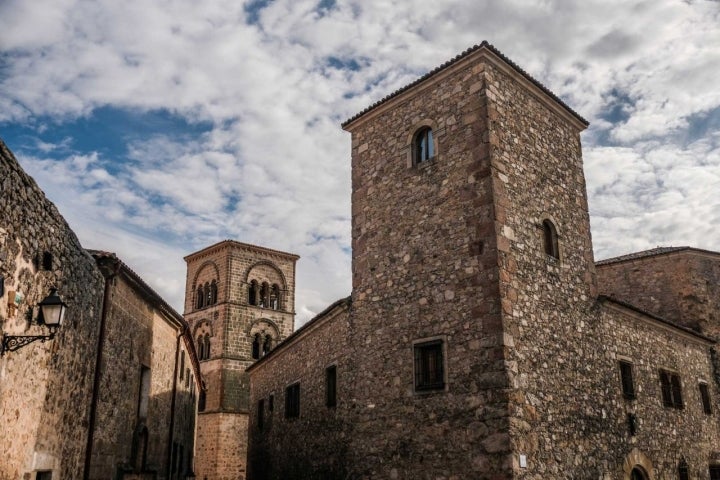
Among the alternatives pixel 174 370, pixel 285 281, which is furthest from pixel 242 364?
pixel 174 370

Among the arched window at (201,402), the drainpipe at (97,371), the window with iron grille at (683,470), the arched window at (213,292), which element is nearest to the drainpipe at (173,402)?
the drainpipe at (97,371)

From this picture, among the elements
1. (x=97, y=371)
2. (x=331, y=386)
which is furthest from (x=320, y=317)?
(x=97, y=371)

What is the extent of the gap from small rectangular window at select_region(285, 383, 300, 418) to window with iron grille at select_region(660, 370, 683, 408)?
9.95 m

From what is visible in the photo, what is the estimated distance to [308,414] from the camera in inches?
704

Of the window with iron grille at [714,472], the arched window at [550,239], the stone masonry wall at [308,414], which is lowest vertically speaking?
the window with iron grille at [714,472]

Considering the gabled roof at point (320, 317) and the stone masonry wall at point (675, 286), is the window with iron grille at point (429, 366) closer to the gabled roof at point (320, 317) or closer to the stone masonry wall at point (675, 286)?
the gabled roof at point (320, 317)

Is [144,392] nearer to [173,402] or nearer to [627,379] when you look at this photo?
[173,402]

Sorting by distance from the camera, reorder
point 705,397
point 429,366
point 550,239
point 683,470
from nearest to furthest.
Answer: point 429,366, point 550,239, point 683,470, point 705,397

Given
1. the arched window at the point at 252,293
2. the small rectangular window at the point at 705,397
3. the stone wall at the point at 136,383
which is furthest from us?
the arched window at the point at 252,293

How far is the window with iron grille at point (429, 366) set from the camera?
12.3 m

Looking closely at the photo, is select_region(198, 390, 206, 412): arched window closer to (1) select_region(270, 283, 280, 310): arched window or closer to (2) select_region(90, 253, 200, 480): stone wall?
(1) select_region(270, 283, 280, 310): arched window

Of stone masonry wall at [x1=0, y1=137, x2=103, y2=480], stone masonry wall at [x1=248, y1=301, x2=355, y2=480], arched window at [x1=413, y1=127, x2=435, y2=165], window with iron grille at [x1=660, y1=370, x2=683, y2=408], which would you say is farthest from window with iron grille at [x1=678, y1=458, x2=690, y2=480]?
stone masonry wall at [x1=0, y1=137, x2=103, y2=480]

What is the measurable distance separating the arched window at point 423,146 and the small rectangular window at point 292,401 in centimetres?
863

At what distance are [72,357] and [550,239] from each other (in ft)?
31.5
